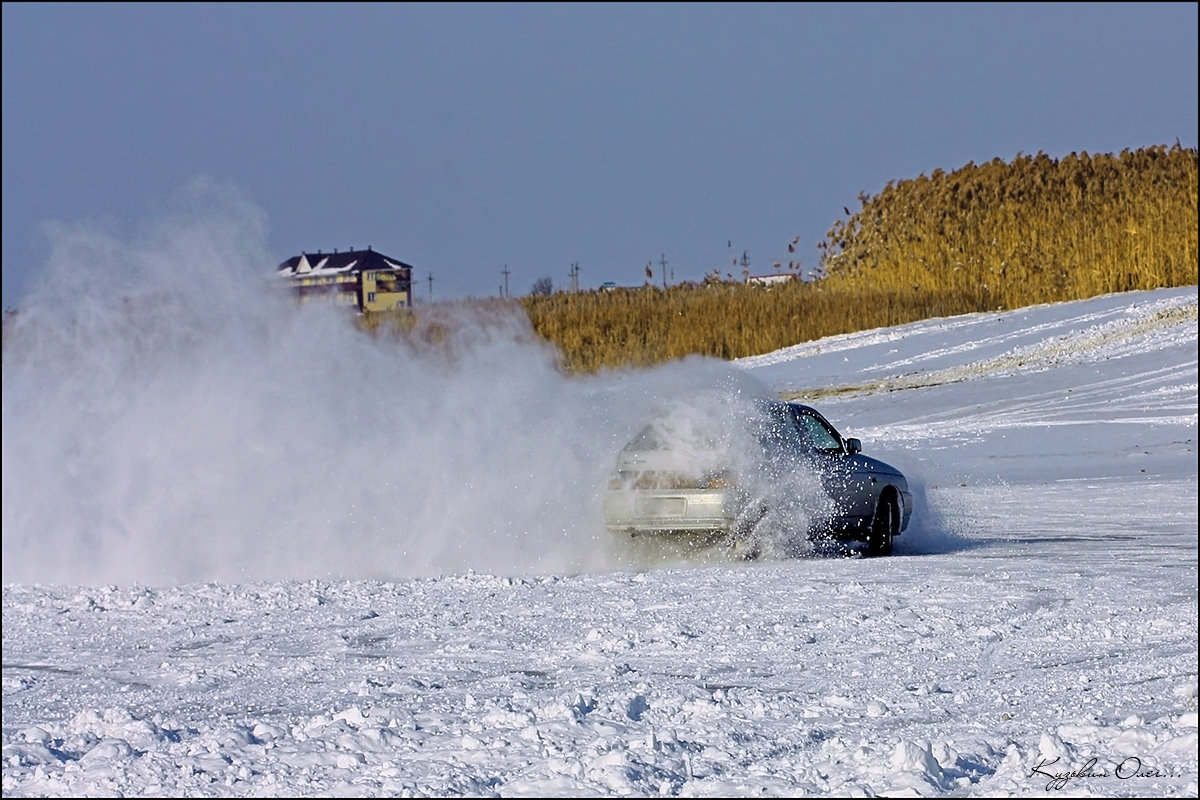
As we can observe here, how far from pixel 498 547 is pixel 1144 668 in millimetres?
6545

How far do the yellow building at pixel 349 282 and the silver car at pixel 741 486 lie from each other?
3608mm

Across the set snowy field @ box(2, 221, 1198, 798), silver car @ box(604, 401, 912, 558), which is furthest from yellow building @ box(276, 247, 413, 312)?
silver car @ box(604, 401, 912, 558)

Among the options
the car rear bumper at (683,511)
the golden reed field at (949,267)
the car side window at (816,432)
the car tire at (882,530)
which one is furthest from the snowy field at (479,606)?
the golden reed field at (949,267)

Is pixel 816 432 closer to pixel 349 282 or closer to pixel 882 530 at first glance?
pixel 882 530

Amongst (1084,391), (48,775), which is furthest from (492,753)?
(1084,391)

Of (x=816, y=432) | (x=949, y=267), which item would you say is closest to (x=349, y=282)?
(x=949, y=267)

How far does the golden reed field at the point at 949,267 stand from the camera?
38.7m

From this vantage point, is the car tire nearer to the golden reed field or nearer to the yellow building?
the yellow building

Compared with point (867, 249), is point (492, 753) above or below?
below

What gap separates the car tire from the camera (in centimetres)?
1456

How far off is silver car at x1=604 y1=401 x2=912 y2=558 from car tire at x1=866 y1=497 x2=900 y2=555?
0.02 meters

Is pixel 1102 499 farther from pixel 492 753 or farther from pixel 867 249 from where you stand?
pixel 867 249

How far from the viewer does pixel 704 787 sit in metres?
6.37

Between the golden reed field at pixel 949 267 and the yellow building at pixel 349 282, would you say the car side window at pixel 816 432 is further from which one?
the golden reed field at pixel 949 267
